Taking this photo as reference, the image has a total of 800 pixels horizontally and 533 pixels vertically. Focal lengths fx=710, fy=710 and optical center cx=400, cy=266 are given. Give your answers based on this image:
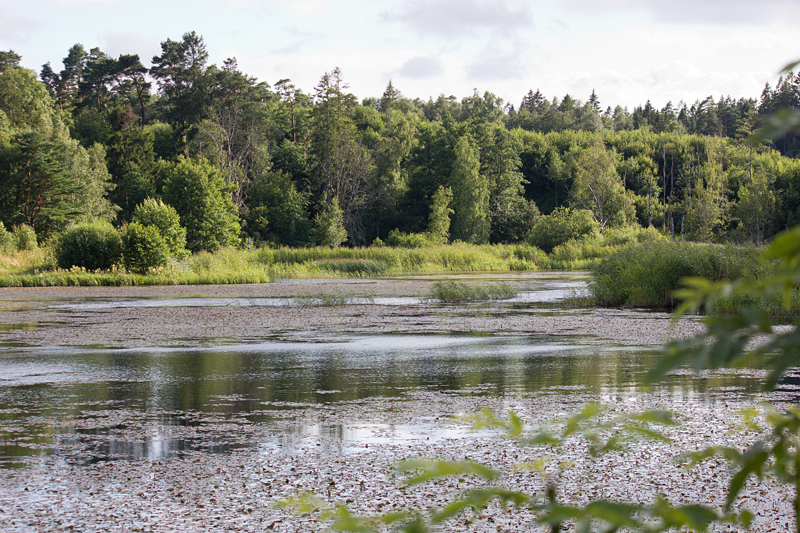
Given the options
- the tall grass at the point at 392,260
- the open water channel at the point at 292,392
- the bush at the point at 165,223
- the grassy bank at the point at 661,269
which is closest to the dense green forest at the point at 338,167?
the tall grass at the point at 392,260

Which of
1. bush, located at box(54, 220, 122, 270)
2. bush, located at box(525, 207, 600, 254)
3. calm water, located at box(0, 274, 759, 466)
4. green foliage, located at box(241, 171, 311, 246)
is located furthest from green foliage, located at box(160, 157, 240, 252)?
calm water, located at box(0, 274, 759, 466)

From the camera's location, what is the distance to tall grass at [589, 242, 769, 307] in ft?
72.4

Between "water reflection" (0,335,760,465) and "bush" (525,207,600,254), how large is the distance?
167 feet

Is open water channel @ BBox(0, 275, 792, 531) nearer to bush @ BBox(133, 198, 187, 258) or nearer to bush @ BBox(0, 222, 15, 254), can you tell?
bush @ BBox(133, 198, 187, 258)

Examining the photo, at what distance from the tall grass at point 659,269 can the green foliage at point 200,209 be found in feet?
120

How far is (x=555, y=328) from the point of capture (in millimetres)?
18391

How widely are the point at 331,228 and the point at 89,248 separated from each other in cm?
3268

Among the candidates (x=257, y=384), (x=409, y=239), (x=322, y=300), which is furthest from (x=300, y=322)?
(x=409, y=239)

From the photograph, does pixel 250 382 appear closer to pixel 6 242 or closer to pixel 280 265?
pixel 280 265

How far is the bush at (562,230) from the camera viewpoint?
215 feet

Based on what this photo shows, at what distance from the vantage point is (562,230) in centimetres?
6588

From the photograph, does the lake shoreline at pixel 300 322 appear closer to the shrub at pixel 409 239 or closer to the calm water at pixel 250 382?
the calm water at pixel 250 382

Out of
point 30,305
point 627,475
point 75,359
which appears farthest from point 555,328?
point 30,305

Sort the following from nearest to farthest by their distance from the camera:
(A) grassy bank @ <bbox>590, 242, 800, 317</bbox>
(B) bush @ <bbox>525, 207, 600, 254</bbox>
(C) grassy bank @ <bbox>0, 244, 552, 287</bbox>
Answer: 1. (A) grassy bank @ <bbox>590, 242, 800, 317</bbox>
2. (C) grassy bank @ <bbox>0, 244, 552, 287</bbox>
3. (B) bush @ <bbox>525, 207, 600, 254</bbox>
